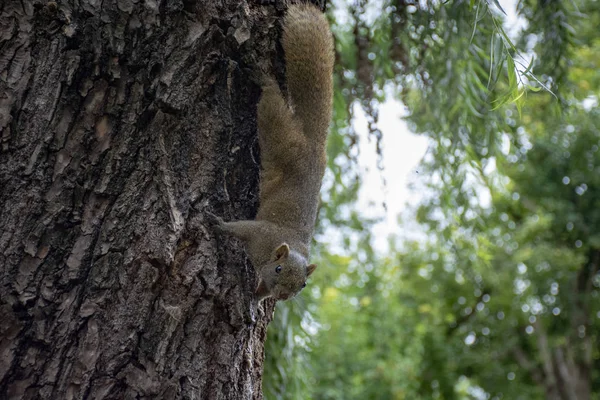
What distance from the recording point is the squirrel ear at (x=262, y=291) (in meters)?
2.15

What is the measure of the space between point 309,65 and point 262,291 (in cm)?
88

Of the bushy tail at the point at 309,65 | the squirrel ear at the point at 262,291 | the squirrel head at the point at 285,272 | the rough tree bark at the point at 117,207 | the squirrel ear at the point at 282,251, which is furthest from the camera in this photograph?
the squirrel ear at the point at 282,251

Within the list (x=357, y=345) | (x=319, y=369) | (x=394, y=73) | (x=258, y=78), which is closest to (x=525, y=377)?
(x=357, y=345)

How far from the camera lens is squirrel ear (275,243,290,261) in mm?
2738

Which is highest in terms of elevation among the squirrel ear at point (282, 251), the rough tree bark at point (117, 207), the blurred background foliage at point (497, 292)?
the rough tree bark at point (117, 207)

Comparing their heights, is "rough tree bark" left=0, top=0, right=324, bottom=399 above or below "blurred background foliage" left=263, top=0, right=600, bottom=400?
above

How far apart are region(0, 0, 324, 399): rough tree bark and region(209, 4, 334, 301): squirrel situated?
41cm

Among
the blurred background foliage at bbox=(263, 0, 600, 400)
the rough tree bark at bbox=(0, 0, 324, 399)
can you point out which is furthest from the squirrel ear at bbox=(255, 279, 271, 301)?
the blurred background foliage at bbox=(263, 0, 600, 400)

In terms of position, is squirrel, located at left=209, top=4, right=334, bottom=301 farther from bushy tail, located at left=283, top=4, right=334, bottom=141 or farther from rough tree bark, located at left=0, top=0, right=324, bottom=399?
rough tree bark, located at left=0, top=0, right=324, bottom=399

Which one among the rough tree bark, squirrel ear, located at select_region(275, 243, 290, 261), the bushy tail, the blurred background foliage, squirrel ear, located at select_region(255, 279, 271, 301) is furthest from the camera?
the blurred background foliage

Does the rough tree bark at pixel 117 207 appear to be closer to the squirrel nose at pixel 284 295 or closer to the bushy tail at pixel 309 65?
the bushy tail at pixel 309 65

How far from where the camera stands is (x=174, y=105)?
1834 mm

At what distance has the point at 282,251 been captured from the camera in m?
2.76

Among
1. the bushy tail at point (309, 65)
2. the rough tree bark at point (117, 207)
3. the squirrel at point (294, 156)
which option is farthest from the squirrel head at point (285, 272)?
the rough tree bark at point (117, 207)
